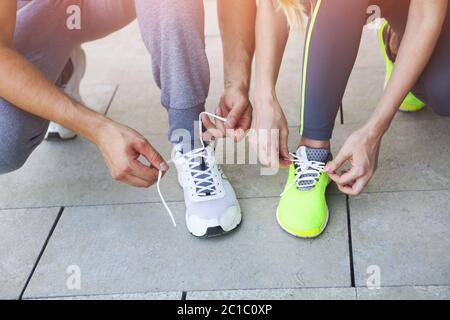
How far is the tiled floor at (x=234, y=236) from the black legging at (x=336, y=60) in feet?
0.72

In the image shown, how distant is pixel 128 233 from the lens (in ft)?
4.29

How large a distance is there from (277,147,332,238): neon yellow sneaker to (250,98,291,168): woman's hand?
0.29 ft

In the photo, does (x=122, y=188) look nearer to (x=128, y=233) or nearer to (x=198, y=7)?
(x=128, y=233)

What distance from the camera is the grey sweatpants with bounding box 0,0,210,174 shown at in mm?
1158

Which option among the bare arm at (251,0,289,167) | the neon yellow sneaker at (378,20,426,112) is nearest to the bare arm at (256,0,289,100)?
the bare arm at (251,0,289,167)

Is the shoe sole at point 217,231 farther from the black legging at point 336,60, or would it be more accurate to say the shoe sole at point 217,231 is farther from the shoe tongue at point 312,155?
the black legging at point 336,60

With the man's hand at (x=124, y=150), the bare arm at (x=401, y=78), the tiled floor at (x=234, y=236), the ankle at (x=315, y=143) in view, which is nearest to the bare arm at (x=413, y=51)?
the bare arm at (x=401, y=78)

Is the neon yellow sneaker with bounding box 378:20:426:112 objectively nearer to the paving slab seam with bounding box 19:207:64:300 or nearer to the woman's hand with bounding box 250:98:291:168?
the woman's hand with bounding box 250:98:291:168

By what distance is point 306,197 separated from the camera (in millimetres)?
1251

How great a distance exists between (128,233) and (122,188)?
0.60ft

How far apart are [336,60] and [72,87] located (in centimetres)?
89

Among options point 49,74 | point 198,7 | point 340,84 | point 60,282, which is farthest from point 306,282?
point 49,74

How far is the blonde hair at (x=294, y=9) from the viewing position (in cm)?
117

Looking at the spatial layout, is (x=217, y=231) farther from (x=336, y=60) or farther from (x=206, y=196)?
(x=336, y=60)
